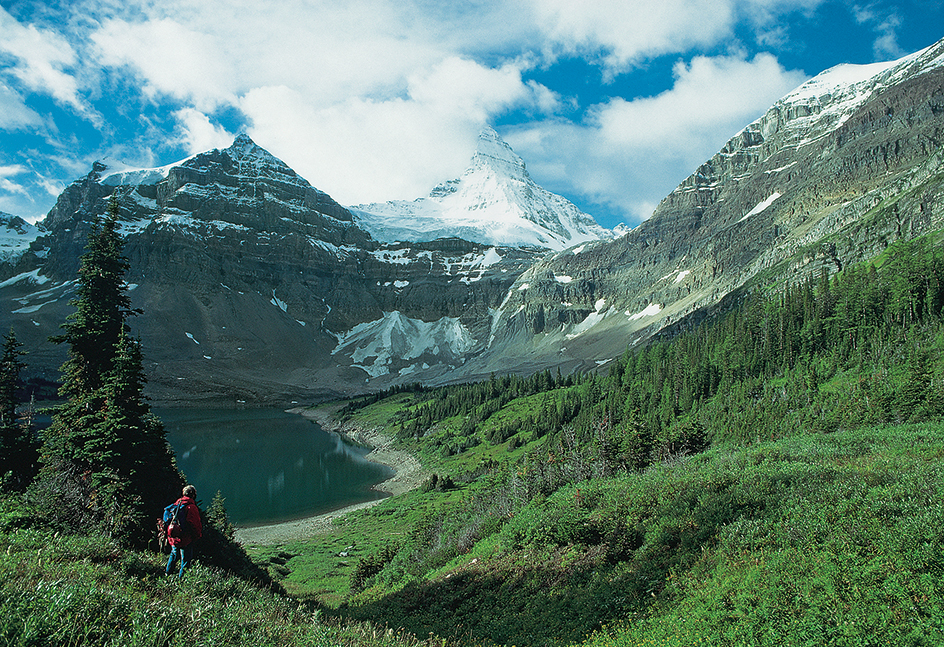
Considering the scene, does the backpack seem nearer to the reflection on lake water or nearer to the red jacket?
the red jacket

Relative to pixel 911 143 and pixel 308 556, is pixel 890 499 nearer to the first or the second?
pixel 308 556

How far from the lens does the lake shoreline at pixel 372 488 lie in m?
53.2

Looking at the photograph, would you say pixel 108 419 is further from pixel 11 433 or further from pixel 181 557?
pixel 11 433

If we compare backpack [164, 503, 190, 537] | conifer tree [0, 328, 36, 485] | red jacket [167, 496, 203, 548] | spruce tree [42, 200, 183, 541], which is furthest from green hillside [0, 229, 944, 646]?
conifer tree [0, 328, 36, 485]

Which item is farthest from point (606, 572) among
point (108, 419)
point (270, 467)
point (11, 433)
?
point (270, 467)

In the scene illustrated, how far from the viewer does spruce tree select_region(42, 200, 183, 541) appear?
1625 centimetres

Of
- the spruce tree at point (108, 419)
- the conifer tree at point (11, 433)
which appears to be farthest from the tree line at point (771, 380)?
the conifer tree at point (11, 433)

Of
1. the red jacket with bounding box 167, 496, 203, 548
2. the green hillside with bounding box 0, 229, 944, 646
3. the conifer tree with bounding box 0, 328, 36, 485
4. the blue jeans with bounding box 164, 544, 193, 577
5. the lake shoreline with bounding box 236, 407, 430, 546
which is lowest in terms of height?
the lake shoreline with bounding box 236, 407, 430, 546

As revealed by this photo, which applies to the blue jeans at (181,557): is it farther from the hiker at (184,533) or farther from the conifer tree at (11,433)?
the conifer tree at (11,433)

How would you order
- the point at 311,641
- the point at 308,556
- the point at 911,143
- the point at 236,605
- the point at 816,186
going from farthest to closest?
the point at 816,186
the point at 911,143
the point at 308,556
the point at 236,605
the point at 311,641

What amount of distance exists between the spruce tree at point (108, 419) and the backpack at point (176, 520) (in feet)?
17.5

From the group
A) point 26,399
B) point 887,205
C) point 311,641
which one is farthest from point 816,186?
point 26,399

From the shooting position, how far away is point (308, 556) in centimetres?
4181

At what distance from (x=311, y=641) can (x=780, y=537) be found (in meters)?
10.4
